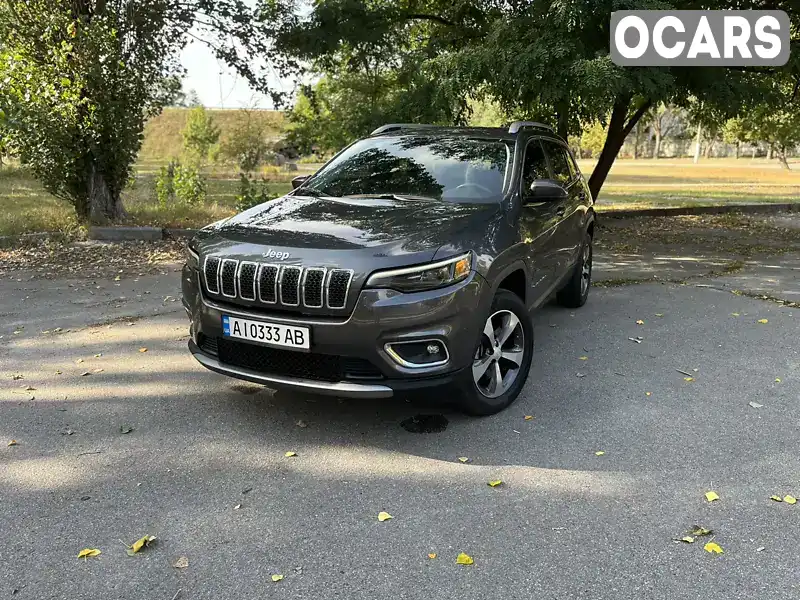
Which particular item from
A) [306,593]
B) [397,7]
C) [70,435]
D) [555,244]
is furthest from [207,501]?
[397,7]

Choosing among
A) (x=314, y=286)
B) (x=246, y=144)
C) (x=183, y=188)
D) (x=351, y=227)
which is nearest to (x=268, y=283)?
(x=314, y=286)

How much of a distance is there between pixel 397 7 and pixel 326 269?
1042 cm

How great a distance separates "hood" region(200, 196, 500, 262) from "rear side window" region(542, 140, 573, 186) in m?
1.65

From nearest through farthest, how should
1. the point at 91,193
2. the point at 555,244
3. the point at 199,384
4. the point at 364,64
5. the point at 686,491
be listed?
the point at 686,491
the point at 199,384
the point at 555,244
the point at 91,193
the point at 364,64

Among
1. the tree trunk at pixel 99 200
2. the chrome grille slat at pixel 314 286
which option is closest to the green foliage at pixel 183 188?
the tree trunk at pixel 99 200

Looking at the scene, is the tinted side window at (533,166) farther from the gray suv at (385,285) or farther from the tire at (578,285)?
the tire at (578,285)

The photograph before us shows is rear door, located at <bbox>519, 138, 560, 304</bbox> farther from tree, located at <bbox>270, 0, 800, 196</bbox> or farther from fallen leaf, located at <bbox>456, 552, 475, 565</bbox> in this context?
tree, located at <bbox>270, 0, 800, 196</bbox>

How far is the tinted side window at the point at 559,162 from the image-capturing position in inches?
228

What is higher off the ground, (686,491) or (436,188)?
(436,188)

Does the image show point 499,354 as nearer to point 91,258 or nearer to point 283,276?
point 283,276

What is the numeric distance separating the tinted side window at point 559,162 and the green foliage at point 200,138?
126 ft

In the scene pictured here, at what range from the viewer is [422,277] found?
3.55 meters

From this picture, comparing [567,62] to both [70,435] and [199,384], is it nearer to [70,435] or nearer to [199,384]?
[199,384]

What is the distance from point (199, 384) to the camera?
4645 millimetres
